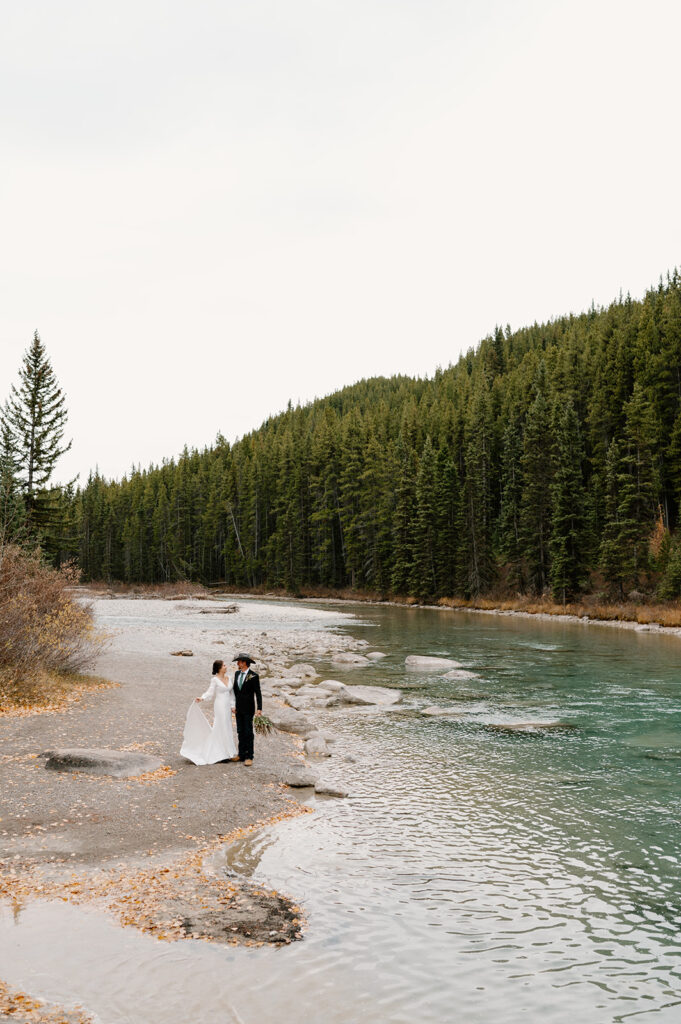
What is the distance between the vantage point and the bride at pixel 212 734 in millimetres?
13219

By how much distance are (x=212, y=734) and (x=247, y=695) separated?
1.02 m

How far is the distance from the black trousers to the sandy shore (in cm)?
39

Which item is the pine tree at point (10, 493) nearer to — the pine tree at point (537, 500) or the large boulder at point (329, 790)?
the large boulder at point (329, 790)

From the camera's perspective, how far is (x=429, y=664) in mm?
28188

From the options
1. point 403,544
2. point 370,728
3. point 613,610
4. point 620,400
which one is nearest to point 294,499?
point 403,544

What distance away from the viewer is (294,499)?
102812mm

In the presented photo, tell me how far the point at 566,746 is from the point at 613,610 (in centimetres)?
3882

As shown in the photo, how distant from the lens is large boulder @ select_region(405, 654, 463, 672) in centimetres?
2762

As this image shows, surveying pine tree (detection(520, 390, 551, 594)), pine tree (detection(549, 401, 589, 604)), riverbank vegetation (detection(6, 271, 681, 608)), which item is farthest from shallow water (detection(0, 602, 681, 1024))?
pine tree (detection(520, 390, 551, 594))

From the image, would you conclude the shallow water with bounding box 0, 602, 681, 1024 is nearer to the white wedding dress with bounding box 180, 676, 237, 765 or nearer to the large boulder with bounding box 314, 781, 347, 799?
the large boulder with bounding box 314, 781, 347, 799

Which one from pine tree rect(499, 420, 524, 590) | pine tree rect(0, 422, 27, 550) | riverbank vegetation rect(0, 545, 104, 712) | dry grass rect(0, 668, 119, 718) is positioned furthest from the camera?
pine tree rect(499, 420, 524, 590)

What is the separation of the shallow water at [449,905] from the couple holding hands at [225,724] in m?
1.83

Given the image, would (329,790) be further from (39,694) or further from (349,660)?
(349,660)

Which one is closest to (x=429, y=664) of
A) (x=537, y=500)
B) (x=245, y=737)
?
(x=245, y=737)
